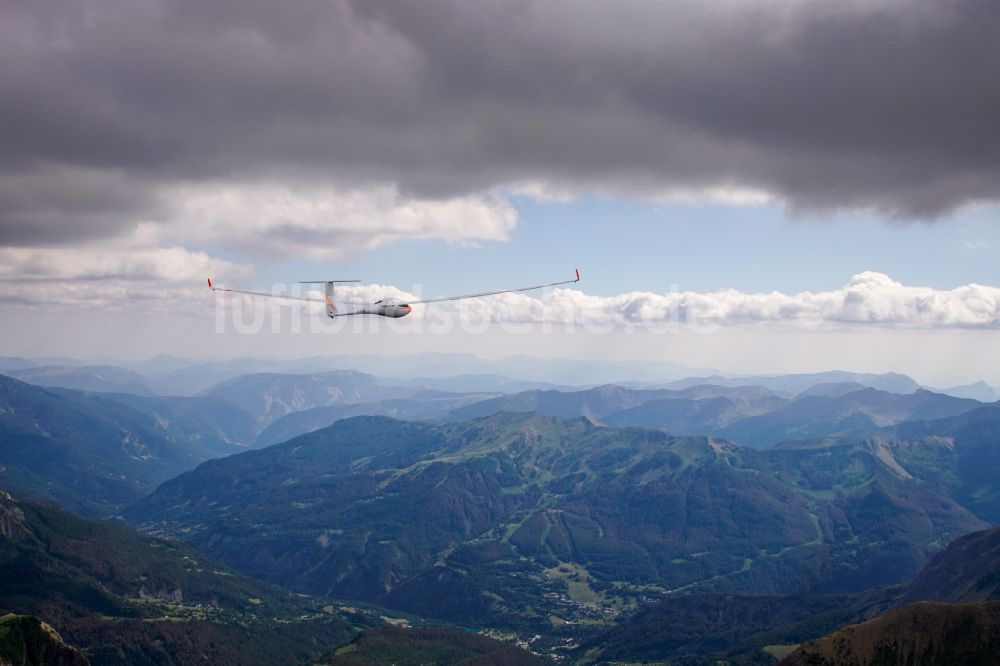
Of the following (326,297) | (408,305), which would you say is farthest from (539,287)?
(326,297)

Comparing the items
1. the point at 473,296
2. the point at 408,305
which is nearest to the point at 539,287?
the point at 473,296

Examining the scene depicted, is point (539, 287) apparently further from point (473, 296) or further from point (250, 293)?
point (250, 293)

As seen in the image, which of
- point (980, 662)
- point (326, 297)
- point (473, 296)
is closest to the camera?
point (473, 296)

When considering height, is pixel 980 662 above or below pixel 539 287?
below

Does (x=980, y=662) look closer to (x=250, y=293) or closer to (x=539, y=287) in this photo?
(x=539, y=287)

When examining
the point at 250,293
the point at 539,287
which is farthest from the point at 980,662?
the point at 250,293

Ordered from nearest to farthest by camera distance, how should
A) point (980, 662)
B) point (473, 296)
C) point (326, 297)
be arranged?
1. point (473, 296)
2. point (326, 297)
3. point (980, 662)

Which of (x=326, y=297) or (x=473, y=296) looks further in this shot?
(x=326, y=297)

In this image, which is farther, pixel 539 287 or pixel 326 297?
pixel 326 297

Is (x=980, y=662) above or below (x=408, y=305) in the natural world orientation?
below
